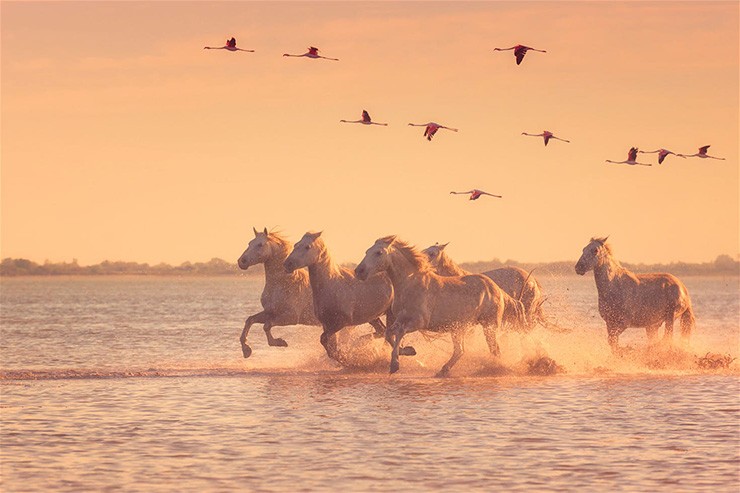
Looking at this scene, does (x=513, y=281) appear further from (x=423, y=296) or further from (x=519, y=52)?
(x=519, y=52)

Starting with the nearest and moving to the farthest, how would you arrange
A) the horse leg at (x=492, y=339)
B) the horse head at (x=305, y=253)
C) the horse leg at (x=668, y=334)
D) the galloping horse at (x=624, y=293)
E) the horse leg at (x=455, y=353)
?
the horse head at (x=305, y=253) < the horse leg at (x=455, y=353) < the horse leg at (x=492, y=339) < the galloping horse at (x=624, y=293) < the horse leg at (x=668, y=334)

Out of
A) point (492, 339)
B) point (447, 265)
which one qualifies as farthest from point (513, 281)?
point (492, 339)

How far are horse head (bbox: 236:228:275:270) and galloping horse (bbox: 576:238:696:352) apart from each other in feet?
17.0

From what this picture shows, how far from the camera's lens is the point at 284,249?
22.5 m

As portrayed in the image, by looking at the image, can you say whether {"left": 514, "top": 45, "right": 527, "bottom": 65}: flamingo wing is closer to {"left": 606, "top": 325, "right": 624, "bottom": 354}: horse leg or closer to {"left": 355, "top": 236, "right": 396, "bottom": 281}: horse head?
{"left": 355, "top": 236, "right": 396, "bottom": 281}: horse head

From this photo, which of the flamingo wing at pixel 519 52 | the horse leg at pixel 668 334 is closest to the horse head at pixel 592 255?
the horse leg at pixel 668 334

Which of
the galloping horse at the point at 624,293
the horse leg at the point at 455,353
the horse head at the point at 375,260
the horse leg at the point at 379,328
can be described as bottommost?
the horse leg at the point at 455,353

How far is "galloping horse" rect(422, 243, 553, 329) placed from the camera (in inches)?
894

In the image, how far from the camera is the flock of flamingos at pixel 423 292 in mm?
20688

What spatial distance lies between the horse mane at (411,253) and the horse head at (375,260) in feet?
0.29

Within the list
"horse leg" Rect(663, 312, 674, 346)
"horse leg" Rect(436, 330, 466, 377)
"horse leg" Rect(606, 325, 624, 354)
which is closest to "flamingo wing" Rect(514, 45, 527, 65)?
"horse leg" Rect(436, 330, 466, 377)

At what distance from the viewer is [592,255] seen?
2294cm

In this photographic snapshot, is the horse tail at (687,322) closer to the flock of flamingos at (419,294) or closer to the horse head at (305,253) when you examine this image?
the flock of flamingos at (419,294)

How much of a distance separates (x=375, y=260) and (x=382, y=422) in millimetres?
5163
